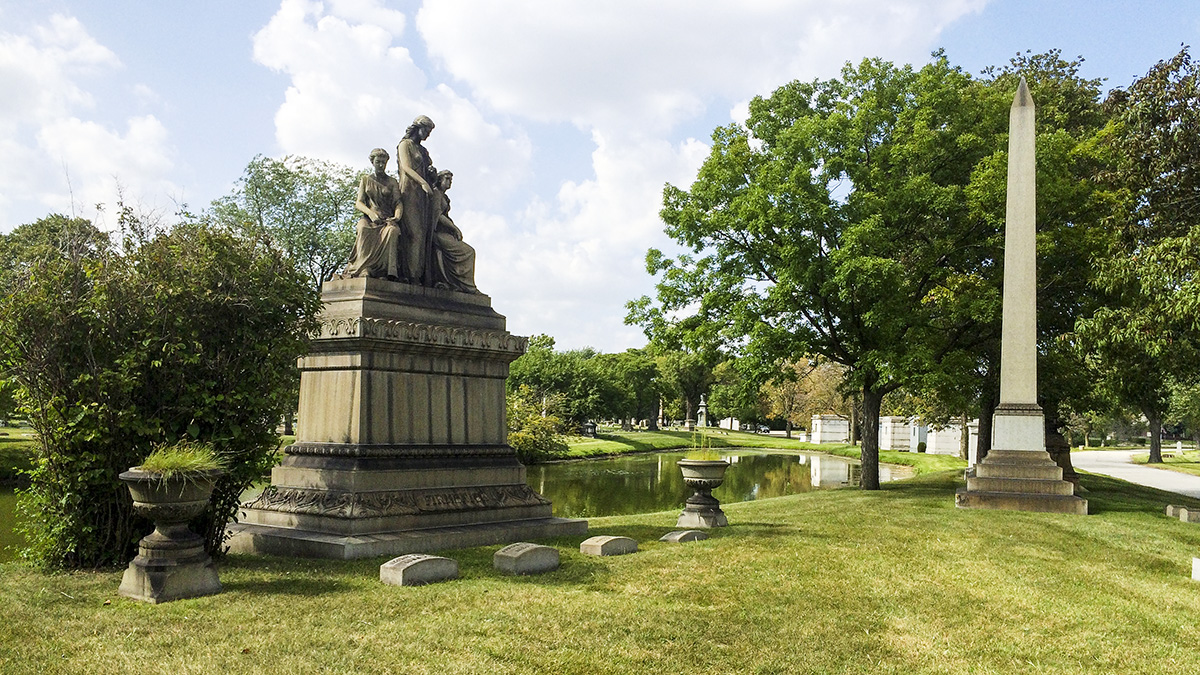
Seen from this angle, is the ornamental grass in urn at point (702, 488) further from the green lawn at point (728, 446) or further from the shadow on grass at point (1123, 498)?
the green lawn at point (728, 446)

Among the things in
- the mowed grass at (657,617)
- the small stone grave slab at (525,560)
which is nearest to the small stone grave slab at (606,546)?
the mowed grass at (657,617)

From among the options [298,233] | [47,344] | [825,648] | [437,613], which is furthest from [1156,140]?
[298,233]

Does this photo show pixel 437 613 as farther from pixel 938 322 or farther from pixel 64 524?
pixel 938 322

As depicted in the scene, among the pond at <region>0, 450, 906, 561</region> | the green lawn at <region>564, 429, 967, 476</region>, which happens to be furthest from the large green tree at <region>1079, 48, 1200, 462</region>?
the green lawn at <region>564, 429, 967, 476</region>

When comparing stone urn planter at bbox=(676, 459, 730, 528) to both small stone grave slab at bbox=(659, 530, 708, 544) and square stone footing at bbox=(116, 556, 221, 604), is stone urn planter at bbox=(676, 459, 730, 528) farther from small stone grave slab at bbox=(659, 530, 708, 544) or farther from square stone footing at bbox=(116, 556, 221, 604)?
square stone footing at bbox=(116, 556, 221, 604)

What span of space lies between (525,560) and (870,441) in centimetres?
1559

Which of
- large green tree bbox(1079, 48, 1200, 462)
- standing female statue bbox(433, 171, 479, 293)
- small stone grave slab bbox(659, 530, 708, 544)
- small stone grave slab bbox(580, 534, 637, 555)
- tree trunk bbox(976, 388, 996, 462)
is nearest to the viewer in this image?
small stone grave slab bbox(580, 534, 637, 555)

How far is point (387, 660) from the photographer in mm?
5363

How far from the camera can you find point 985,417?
23609 millimetres

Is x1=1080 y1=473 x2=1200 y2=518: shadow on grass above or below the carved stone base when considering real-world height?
below

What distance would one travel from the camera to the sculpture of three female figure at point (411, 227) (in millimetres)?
10734

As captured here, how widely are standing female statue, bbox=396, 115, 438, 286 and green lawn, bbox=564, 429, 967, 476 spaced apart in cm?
2530

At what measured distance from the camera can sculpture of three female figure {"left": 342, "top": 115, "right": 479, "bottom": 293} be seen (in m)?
10.7

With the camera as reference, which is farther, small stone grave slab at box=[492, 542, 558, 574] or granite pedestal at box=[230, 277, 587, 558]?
granite pedestal at box=[230, 277, 587, 558]
